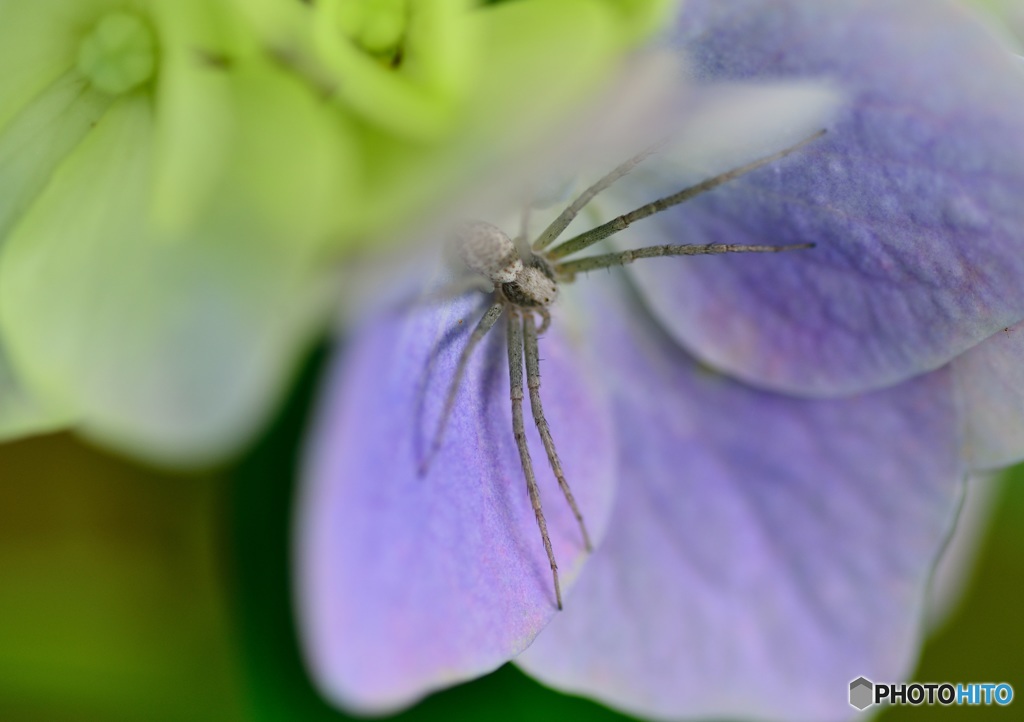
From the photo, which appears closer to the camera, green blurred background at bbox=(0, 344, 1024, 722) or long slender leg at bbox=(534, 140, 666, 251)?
long slender leg at bbox=(534, 140, 666, 251)

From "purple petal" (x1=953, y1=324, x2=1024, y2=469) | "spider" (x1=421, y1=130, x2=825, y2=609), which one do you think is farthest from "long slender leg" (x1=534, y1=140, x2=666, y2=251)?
"purple petal" (x1=953, y1=324, x2=1024, y2=469)

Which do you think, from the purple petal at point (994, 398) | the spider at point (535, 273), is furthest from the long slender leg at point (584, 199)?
the purple petal at point (994, 398)

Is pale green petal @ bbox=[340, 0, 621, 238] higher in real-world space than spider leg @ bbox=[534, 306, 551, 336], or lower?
higher

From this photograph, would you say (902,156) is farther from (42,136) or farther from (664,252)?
(42,136)

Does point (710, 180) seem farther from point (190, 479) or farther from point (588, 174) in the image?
point (190, 479)

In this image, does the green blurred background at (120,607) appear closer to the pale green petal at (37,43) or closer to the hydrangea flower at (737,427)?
the hydrangea flower at (737,427)

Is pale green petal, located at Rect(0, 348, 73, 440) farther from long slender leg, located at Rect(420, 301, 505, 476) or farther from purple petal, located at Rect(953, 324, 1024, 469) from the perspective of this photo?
purple petal, located at Rect(953, 324, 1024, 469)

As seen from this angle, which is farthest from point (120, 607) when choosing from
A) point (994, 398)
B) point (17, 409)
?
point (994, 398)

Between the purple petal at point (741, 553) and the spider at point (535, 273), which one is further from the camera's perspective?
the purple petal at point (741, 553)
